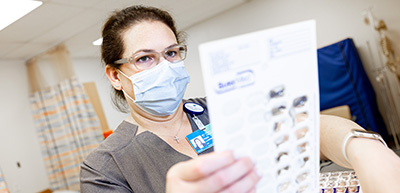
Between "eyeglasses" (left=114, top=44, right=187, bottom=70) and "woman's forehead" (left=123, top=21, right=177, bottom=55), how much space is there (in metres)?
0.02

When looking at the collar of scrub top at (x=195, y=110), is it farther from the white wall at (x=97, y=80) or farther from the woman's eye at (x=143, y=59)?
the white wall at (x=97, y=80)

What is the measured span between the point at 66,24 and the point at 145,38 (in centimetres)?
304

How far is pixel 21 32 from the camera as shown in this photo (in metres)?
3.54

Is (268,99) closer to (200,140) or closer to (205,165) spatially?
(205,165)

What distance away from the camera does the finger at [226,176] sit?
0.40 meters

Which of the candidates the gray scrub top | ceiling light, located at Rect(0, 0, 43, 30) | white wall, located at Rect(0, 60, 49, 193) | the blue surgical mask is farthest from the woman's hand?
white wall, located at Rect(0, 60, 49, 193)

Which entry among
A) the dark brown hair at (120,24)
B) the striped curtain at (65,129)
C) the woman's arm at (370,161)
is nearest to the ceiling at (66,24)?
the striped curtain at (65,129)

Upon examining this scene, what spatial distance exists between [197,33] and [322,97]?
2.35 metres

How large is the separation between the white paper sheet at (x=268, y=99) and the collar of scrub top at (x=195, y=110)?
60cm

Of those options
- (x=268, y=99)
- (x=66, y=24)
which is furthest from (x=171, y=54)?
(x=66, y=24)

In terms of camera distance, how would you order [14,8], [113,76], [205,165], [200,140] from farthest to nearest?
1. [14,8]
2. [113,76]
3. [200,140]
4. [205,165]

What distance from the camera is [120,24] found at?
107 centimetres

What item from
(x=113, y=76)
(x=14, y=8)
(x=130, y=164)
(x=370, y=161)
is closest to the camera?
(x=370, y=161)

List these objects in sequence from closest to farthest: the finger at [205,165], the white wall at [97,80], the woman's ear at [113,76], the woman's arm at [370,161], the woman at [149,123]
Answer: the finger at [205,165] → the woman's arm at [370,161] → the woman at [149,123] → the woman's ear at [113,76] → the white wall at [97,80]
